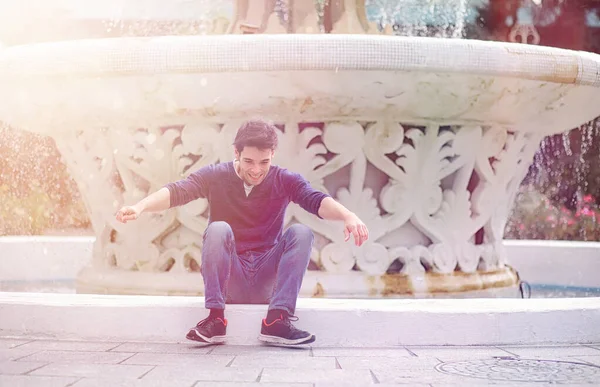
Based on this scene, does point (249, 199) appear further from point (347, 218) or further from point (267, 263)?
point (347, 218)

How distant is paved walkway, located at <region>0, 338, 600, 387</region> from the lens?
2607mm

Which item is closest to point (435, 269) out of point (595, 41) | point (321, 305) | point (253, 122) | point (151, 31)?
point (321, 305)

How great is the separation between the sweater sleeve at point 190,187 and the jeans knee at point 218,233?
0.18 metres

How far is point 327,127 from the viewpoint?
4207 millimetres

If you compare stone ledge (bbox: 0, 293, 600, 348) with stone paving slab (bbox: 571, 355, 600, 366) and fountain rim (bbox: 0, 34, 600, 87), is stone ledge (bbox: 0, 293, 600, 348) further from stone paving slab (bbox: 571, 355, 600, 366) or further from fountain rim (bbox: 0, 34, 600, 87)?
fountain rim (bbox: 0, 34, 600, 87)

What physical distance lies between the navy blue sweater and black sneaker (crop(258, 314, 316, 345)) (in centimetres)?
40

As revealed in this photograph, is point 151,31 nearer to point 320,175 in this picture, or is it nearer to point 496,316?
point 320,175

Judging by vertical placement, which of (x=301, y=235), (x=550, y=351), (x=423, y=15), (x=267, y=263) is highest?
(x=423, y=15)

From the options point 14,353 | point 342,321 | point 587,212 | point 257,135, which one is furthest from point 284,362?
point 587,212

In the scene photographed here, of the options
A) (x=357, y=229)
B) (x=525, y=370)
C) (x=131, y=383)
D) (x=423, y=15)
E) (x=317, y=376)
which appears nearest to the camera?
(x=131, y=383)

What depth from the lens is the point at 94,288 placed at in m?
4.52

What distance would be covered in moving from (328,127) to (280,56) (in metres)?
0.66

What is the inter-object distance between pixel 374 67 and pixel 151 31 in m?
11.3

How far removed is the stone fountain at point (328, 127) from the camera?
3.78 m
